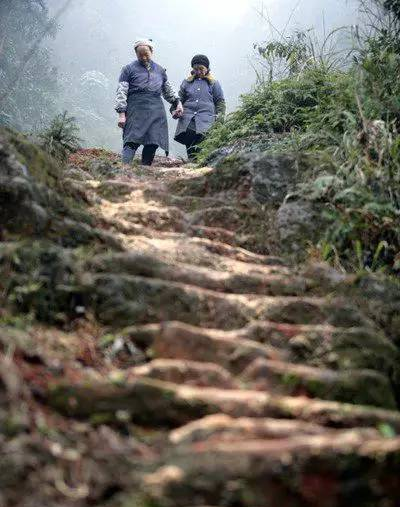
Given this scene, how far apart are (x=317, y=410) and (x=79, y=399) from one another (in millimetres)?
938

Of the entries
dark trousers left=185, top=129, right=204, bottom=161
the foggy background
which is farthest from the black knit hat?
the foggy background

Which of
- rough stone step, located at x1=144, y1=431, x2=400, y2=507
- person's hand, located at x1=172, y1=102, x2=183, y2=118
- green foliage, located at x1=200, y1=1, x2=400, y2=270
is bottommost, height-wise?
rough stone step, located at x1=144, y1=431, x2=400, y2=507

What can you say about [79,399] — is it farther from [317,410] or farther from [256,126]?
[256,126]

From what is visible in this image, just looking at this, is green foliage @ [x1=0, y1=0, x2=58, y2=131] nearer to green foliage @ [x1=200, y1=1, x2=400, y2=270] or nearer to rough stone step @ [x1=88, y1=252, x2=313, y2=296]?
green foliage @ [x1=200, y1=1, x2=400, y2=270]

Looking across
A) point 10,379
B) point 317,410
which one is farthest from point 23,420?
point 317,410

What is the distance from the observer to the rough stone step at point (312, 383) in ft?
7.11

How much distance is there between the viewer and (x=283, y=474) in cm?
156

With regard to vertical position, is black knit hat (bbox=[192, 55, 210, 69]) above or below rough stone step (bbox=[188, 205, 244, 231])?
above

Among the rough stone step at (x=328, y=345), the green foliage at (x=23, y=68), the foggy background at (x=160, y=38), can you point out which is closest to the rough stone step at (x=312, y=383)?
the rough stone step at (x=328, y=345)

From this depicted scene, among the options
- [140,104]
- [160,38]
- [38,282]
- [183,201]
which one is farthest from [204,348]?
[160,38]

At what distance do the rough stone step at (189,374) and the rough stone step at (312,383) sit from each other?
11 centimetres

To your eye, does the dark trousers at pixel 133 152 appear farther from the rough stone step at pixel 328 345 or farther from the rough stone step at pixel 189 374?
the rough stone step at pixel 189 374

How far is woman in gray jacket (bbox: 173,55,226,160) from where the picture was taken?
9.04 metres

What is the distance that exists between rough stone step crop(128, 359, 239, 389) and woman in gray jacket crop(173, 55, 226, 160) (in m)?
7.13
